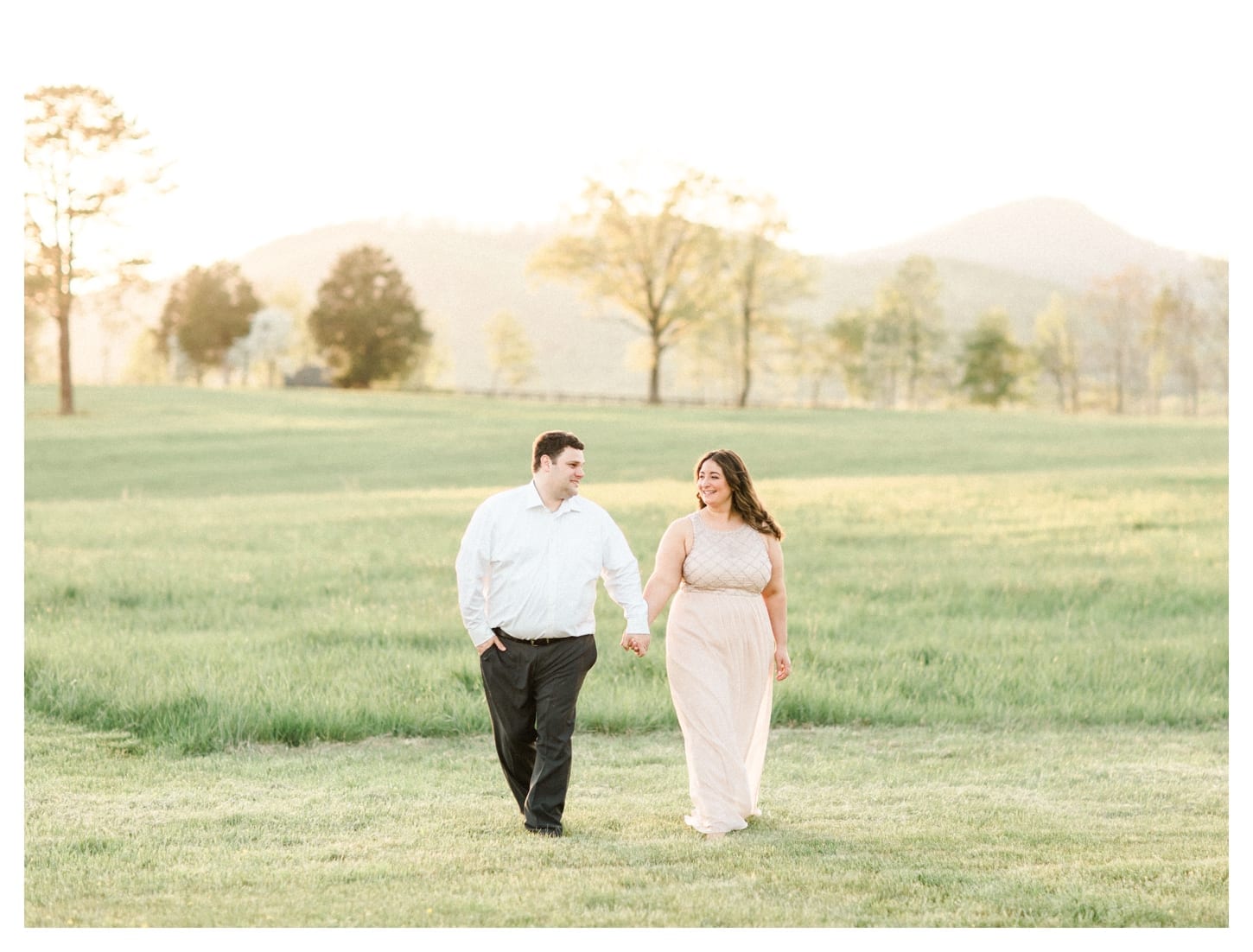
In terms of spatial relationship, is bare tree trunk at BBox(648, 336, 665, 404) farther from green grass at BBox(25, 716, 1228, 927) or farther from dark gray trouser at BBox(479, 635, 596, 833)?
dark gray trouser at BBox(479, 635, 596, 833)

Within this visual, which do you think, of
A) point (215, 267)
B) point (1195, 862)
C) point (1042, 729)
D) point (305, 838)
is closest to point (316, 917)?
point (305, 838)

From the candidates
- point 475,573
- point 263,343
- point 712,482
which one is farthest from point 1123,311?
point 475,573

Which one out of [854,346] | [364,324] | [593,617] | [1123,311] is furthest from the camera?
[1123,311]

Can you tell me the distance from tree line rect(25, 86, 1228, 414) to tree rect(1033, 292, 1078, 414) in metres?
0.16

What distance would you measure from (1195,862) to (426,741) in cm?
614

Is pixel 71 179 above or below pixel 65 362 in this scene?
above

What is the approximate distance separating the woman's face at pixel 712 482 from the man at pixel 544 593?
0.62m

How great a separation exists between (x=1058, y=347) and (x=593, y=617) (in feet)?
365

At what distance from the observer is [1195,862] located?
308 inches

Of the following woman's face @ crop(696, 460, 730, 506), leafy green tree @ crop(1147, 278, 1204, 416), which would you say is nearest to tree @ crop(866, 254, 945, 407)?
leafy green tree @ crop(1147, 278, 1204, 416)

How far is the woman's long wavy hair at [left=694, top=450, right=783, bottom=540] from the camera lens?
856cm

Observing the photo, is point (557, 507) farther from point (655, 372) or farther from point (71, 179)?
point (655, 372)

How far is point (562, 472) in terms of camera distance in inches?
319
